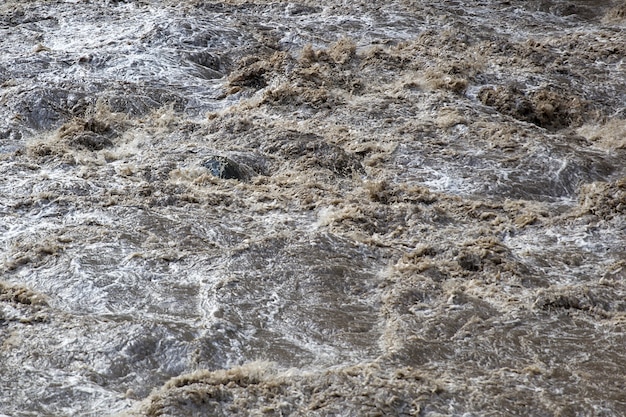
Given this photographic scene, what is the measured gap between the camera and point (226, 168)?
32.6ft

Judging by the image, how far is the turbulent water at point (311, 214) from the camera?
641 cm

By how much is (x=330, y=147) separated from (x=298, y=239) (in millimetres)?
2352

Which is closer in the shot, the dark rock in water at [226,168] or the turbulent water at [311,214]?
the turbulent water at [311,214]

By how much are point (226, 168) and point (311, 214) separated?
4.53ft

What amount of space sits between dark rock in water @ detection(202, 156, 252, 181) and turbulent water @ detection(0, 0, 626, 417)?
48mm

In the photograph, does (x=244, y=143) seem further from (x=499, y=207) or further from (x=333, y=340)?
(x=333, y=340)

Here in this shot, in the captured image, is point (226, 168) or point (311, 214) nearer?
point (311, 214)

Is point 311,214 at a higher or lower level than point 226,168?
lower

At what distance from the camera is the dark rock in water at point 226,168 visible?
9.88 meters

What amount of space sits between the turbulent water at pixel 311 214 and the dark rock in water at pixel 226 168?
5cm

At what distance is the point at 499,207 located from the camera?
9312mm

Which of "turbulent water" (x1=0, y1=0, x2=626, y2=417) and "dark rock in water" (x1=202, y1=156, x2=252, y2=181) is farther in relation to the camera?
"dark rock in water" (x1=202, y1=156, x2=252, y2=181)

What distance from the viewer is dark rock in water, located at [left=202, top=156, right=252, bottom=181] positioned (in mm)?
9883

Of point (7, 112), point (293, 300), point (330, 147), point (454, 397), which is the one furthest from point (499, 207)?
point (7, 112)
